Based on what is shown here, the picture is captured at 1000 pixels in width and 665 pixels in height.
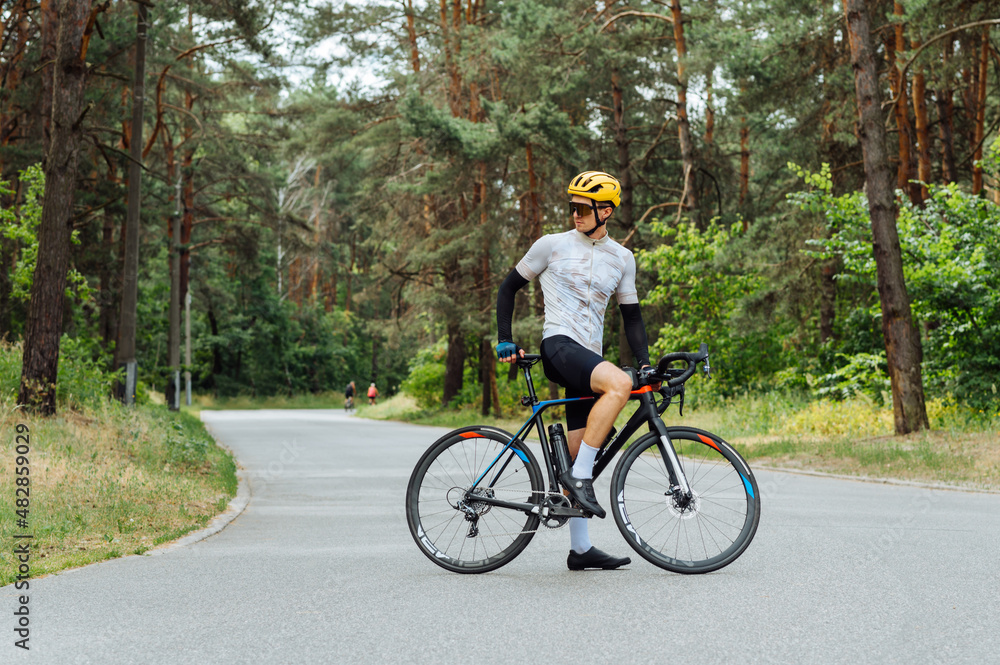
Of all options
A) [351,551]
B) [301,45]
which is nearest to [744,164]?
[301,45]

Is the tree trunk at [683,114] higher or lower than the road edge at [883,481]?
higher

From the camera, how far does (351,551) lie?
281 inches

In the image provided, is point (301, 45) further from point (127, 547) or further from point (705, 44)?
point (127, 547)

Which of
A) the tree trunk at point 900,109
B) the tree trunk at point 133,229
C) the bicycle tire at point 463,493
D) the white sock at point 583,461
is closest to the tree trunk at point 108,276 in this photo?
the tree trunk at point 133,229

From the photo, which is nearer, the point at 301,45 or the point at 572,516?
the point at 572,516

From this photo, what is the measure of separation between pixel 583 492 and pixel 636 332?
1.03m

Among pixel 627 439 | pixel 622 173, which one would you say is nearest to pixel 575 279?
pixel 627 439

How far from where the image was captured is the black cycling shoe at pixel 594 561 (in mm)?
6000

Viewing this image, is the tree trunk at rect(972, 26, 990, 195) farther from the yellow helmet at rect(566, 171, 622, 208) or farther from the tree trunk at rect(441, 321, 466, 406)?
the yellow helmet at rect(566, 171, 622, 208)

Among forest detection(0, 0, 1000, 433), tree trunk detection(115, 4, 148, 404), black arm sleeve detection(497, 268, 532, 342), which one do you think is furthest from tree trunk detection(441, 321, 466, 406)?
black arm sleeve detection(497, 268, 532, 342)

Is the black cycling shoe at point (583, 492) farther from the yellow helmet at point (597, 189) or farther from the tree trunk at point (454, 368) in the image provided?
the tree trunk at point (454, 368)

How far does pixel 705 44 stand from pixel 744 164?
47.9ft

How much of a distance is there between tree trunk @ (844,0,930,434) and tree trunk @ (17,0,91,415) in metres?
11.9

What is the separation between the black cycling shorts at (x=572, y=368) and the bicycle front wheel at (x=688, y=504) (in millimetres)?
352
